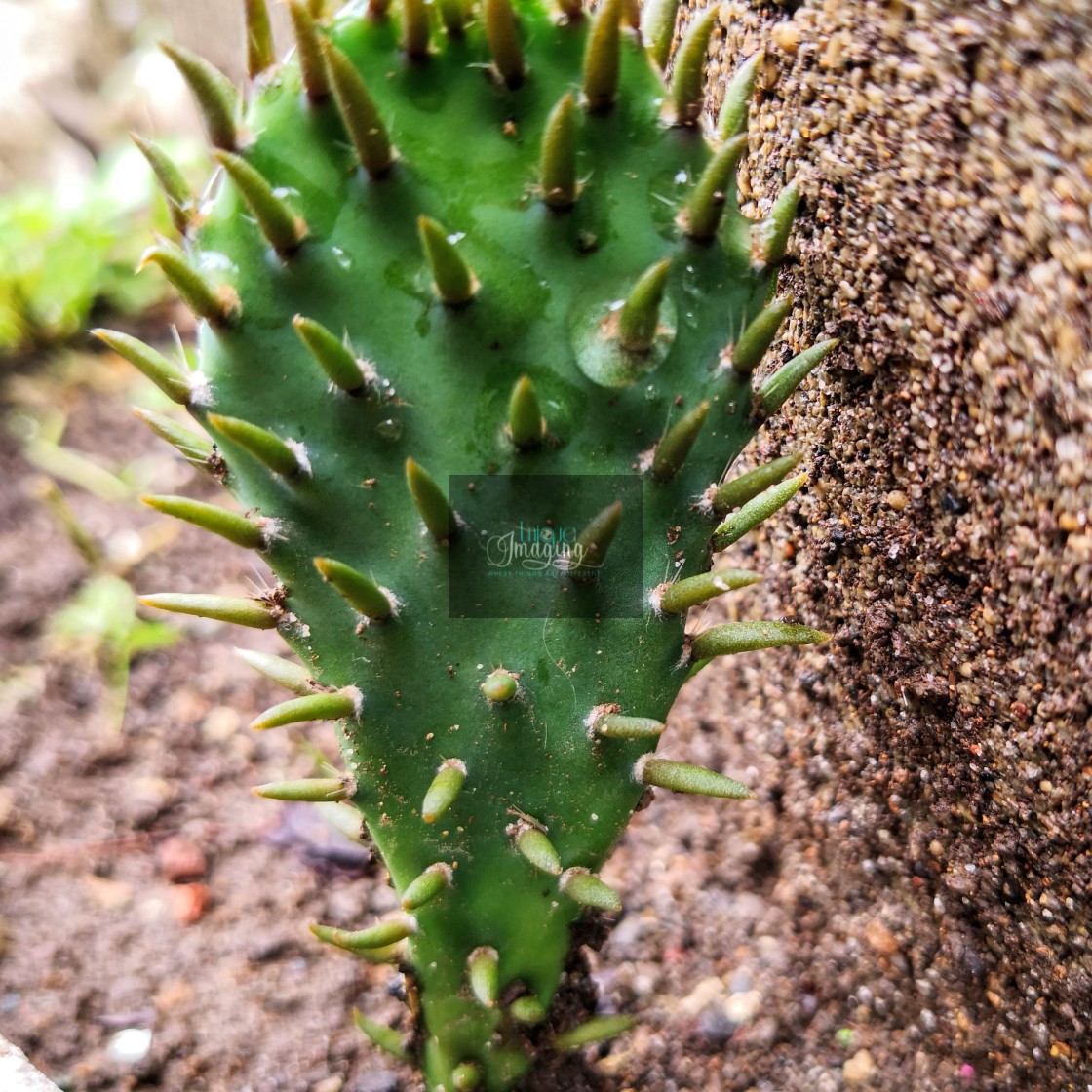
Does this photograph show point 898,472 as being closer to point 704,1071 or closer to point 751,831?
point 751,831

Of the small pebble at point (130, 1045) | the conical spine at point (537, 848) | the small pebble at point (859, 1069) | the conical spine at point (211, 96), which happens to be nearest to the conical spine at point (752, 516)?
the conical spine at point (537, 848)

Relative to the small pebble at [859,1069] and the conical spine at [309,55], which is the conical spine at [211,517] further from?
the small pebble at [859,1069]

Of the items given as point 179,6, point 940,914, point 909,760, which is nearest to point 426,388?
point 909,760

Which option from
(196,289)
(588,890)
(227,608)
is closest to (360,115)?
(196,289)

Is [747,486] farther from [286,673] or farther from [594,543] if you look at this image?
[286,673]

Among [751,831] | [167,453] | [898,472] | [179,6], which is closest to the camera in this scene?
[898,472]
